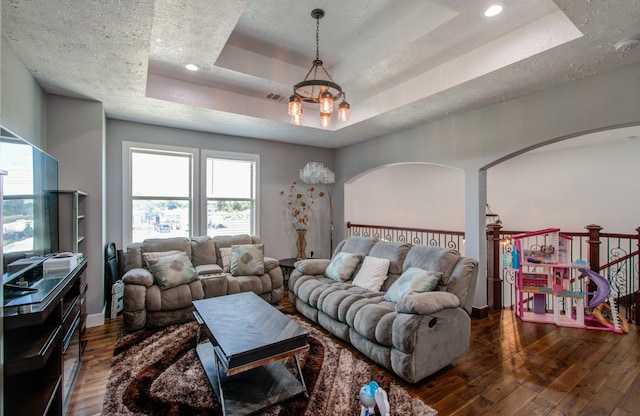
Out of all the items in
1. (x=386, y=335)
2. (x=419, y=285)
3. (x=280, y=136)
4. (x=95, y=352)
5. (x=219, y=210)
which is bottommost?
(x=95, y=352)

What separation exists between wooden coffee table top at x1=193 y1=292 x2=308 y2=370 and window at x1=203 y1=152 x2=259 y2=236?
243 centimetres

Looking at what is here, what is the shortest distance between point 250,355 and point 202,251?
2635 mm

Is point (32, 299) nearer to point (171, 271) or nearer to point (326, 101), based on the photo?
point (171, 271)

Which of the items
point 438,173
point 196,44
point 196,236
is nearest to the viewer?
point 196,44

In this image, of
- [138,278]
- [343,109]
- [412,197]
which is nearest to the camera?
[343,109]

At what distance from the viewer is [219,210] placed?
5125 millimetres

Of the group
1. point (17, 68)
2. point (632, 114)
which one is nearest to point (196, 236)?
point (17, 68)

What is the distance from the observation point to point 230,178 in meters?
5.23

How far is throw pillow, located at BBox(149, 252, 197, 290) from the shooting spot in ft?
11.5

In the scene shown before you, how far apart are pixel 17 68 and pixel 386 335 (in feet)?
12.5

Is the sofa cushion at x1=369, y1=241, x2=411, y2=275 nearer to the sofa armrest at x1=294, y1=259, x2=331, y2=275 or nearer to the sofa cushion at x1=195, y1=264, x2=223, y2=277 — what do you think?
the sofa armrest at x1=294, y1=259, x2=331, y2=275

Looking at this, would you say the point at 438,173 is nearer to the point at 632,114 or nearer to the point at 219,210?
the point at 632,114

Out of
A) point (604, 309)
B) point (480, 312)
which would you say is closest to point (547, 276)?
point (604, 309)

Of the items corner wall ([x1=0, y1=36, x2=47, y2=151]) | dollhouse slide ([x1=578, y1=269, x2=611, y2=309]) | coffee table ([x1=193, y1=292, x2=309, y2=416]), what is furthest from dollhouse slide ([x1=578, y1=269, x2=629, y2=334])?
corner wall ([x1=0, y1=36, x2=47, y2=151])
